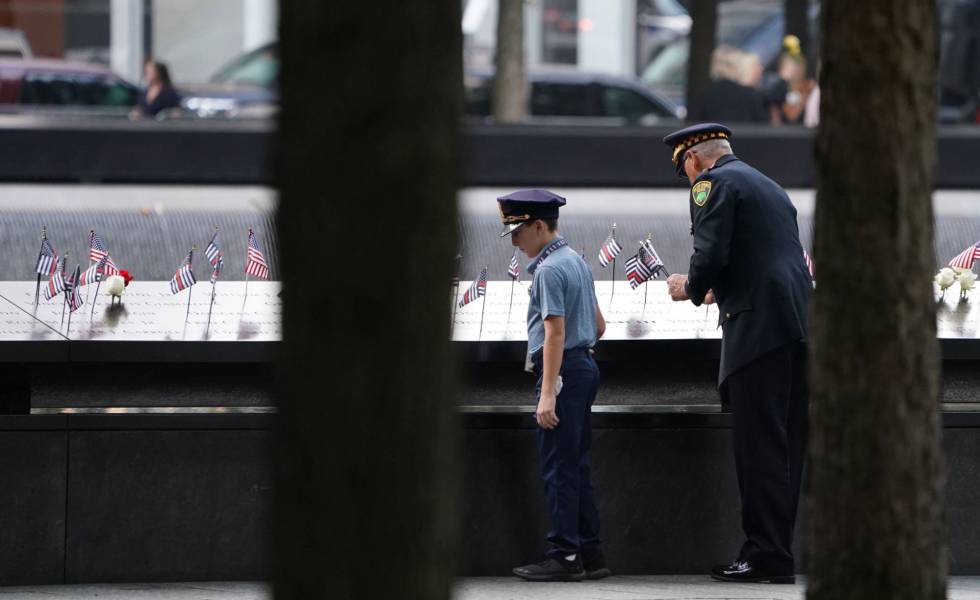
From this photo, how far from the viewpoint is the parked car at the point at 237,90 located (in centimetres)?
2131

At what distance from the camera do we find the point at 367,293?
258cm

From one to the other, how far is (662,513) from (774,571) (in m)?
0.59

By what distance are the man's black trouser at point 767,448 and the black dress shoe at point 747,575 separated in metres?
0.03

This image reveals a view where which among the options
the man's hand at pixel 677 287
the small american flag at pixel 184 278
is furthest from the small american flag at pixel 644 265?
the small american flag at pixel 184 278

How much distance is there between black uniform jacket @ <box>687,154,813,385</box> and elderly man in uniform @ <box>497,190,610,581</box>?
51 centimetres

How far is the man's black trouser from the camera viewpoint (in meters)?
6.77

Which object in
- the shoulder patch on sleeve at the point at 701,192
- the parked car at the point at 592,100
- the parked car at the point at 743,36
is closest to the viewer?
the shoulder patch on sleeve at the point at 701,192

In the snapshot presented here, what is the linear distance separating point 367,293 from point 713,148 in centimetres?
464

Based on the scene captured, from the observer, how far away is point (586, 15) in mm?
25484

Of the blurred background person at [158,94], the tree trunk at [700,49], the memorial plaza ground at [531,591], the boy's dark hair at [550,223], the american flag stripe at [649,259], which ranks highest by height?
the tree trunk at [700,49]

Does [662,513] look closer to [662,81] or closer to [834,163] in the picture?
[834,163]

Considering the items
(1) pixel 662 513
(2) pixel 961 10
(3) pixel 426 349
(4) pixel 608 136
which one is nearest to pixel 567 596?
(1) pixel 662 513

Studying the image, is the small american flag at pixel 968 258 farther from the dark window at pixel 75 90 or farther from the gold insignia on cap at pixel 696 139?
the dark window at pixel 75 90

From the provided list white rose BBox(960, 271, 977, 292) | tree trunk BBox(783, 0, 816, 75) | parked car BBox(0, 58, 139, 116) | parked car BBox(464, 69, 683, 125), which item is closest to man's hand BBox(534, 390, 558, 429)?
white rose BBox(960, 271, 977, 292)
